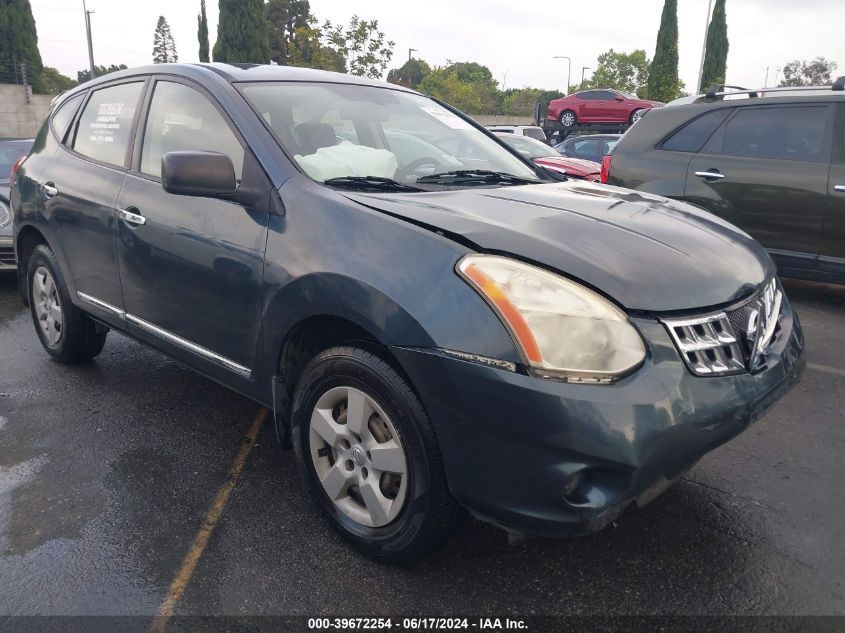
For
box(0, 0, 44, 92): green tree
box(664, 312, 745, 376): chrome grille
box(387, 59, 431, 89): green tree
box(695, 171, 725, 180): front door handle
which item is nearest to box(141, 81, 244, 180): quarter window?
box(664, 312, 745, 376): chrome grille

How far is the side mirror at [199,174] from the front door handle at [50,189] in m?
1.66

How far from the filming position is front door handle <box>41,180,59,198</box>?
3.82m

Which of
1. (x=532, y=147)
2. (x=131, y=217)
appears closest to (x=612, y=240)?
(x=131, y=217)

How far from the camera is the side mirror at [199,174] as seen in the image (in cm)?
250

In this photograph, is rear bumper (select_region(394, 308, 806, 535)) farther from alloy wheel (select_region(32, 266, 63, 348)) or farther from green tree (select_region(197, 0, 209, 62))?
green tree (select_region(197, 0, 209, 62))

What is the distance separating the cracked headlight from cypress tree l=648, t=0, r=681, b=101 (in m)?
41.7

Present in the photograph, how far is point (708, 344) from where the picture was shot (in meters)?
1.99

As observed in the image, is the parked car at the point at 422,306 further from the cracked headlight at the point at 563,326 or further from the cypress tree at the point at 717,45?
the cypress tree at the point at 717,45

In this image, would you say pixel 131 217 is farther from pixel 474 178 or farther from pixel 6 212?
pixel 6 212

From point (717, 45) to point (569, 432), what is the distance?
49.5 m

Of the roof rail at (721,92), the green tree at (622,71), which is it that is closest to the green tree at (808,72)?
the green tree at (622,71)

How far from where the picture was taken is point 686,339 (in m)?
1.96

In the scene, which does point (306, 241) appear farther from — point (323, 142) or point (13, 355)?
point (13, 355)

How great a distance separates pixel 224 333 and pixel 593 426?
5.22 feet
